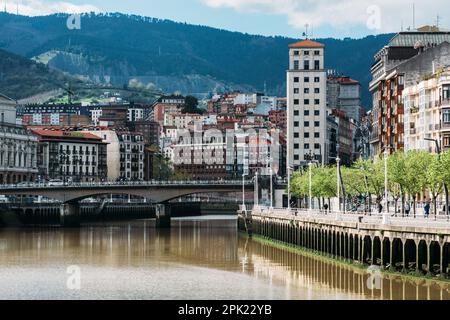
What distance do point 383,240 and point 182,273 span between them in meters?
15.6

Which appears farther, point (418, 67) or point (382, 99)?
point (382, 99)

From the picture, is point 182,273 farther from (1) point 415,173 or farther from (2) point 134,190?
(2) point 134,190

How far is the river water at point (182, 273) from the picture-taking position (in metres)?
69.9

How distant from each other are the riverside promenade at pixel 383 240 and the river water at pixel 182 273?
137 cm

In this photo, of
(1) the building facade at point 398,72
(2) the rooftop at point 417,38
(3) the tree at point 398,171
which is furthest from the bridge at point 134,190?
(3) the tree at point 398,171

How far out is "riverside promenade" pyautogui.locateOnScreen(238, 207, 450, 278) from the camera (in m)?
70.2

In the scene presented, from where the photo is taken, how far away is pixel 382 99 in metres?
159

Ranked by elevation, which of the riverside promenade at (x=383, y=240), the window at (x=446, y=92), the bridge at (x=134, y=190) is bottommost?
the riverside promenade at (x=383, y=240)

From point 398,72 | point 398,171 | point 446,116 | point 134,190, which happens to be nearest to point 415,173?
point 398,171

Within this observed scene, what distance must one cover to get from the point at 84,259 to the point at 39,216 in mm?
85754

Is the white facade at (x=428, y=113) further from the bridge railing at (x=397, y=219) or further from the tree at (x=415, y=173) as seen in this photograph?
the bridge railing at (x=397, y=219)

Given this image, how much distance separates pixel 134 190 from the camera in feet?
582
